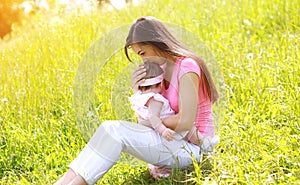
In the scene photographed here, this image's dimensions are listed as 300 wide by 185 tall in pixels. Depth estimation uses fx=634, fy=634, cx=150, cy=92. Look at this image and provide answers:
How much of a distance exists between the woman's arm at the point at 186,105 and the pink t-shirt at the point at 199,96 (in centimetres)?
4

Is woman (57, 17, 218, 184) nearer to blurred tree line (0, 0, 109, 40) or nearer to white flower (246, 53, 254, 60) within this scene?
white flower (246, 53, 254, 60)

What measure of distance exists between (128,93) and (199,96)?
345mm

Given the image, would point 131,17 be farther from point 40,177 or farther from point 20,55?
point 40,177

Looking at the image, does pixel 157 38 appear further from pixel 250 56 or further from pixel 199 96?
pixel 250 56

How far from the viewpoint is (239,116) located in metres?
3.61

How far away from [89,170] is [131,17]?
2842mm

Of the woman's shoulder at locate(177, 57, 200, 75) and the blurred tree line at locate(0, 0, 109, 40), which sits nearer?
the woman's shoulder at locate(177, 57, 200, 75)

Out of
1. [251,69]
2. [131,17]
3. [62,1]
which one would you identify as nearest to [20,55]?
[62,1]

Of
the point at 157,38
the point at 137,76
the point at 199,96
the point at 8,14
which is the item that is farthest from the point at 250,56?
the point at 8,14

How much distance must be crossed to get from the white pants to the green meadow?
0.44ft

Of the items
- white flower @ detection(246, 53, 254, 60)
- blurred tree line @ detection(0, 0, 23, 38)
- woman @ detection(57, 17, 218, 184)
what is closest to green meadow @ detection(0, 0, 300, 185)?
white flower @ detection(246, 53, 254, 60)

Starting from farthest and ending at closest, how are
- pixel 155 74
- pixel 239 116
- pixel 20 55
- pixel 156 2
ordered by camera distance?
pixel 156 2 → pixel 20 55 → pixel 239 116 → pixel 155 74

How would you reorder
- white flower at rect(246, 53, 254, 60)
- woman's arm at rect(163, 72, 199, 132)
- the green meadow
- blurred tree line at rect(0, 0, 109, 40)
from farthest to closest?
blurred tree line at rect(0, 0, 109, 40), white flower at rect(246, 53, 254, 60), the green meadow, woman's arm at rect(163, 72, 199, 132)

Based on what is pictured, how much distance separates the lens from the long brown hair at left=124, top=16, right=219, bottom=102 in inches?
115
